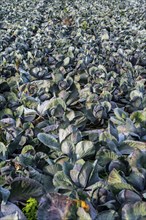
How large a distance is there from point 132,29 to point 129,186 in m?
3.72

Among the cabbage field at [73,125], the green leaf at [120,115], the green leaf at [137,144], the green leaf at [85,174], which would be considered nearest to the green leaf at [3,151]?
the cabbage field at [73,125]

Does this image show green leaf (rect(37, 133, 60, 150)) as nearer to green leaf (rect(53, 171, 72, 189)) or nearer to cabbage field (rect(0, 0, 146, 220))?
cabbage field (rect(0, 0, 146, 220))

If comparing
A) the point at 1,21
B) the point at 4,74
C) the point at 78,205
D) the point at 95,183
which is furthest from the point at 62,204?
the point at 1,21

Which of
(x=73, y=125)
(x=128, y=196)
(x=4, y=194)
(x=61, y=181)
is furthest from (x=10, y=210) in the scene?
(x=73, y=125)

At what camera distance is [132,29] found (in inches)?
194

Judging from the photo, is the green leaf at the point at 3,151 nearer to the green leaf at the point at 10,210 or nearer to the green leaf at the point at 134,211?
the green leaf at the point at 10,210

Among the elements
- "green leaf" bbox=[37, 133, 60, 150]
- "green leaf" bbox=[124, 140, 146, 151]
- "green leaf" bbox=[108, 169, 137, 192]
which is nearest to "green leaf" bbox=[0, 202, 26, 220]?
"green leaf" bbox=[108, 169, 137, 192]

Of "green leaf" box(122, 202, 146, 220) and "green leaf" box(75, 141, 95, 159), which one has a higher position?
"green leaf" box(122, 202, 146, 220)

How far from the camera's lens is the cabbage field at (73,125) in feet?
4.65

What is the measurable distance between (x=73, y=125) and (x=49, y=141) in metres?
0.15

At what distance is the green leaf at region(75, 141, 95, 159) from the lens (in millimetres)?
1742

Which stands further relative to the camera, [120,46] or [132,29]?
[132,29]

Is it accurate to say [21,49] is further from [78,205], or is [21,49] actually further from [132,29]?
[78,205]

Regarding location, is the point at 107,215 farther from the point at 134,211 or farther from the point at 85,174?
the point at 85,174
